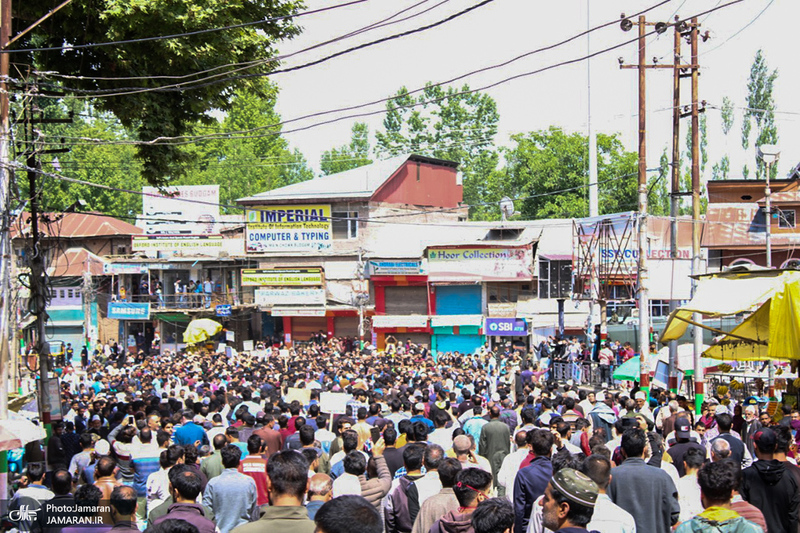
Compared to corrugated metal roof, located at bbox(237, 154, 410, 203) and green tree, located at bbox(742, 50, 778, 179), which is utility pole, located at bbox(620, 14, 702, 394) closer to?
corrugated metal roof, located at bbox(237, 154, 410, 203)

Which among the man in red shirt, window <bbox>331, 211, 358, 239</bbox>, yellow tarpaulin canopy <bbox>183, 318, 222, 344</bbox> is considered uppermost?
window <bbox>331, 211, 358, 239</bbox>

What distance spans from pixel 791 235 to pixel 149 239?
31992 mm

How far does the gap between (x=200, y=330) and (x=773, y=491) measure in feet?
118

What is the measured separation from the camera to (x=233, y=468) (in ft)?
25.2

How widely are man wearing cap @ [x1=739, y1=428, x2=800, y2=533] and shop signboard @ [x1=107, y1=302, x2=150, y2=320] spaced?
3974 centimetres

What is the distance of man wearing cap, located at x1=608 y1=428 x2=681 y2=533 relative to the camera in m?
6.54

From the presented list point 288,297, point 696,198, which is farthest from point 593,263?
point 288,297

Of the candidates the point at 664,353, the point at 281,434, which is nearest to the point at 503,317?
the point at 664,353

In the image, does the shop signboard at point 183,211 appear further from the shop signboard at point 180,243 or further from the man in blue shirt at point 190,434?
the man in blue shirt at point 190,434

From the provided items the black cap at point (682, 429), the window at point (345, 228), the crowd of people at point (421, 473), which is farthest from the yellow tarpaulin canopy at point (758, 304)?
the window at point (345, 228)

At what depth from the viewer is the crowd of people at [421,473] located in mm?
5008

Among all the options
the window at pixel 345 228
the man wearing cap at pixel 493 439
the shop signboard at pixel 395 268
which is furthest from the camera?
the window at pixel 345 228

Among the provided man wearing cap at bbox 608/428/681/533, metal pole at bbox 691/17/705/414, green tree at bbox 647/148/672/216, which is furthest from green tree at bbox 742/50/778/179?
man wearing cap at bbox 608/428/681/533

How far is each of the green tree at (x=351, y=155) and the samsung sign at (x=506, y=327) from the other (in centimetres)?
3907
